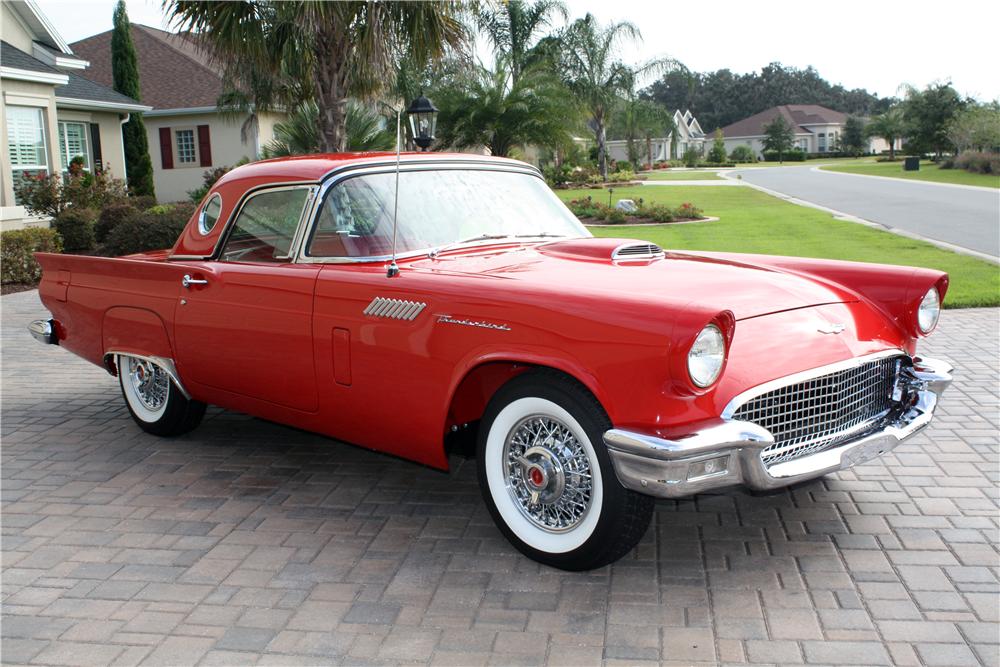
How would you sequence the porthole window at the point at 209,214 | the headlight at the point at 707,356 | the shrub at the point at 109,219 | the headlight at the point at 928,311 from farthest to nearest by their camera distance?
the shrub at the point at 109,219, the porthole window at the point at 209,214, the headlight at the point at 928,311, the headlight at the point at 707,356

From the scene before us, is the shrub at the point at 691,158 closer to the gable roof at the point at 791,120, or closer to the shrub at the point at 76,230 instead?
the gable roof at the point at 791,120

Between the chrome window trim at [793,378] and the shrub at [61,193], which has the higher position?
the shrub at [61,193]

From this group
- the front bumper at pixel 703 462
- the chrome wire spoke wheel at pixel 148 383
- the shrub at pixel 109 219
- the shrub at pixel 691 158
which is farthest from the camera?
the shrub at pixel 691 158

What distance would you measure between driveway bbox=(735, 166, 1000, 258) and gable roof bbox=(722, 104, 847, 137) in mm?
63219

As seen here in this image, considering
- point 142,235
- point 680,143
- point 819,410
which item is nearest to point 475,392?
point 819,410

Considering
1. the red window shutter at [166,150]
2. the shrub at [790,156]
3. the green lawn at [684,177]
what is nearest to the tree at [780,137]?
the shrub at [790,156]

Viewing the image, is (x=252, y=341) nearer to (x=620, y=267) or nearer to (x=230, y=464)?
(x=230, y=464)

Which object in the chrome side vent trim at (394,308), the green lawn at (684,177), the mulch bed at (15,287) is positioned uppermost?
the green lawn at (684,177)

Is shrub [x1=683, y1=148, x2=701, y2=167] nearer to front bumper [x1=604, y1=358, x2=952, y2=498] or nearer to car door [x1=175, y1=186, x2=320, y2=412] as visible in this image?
car door [x1=175, y1=186, x2=320, y2=412]

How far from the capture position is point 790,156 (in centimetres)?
8469

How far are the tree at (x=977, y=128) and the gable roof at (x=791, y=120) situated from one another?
47.6 m

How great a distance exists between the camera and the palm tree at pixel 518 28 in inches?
1442

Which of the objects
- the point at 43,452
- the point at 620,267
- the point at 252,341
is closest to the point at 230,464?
the point at 252,341

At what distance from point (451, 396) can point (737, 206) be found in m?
22.4
